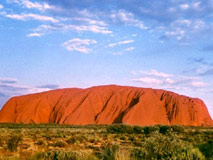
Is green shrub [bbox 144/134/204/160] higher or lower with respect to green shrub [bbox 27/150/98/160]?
→ higher

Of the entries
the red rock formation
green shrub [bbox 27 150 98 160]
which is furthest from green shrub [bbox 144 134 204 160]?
the red rock formation

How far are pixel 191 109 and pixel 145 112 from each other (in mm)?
12175

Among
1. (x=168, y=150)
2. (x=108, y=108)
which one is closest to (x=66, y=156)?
(x=168, y=150)

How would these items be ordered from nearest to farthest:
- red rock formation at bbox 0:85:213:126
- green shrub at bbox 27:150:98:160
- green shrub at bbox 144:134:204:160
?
green shrub at bbox 144:134:204:160
green shrub at bbox 27:150:98:160
red rock formation at bbox 0:85:213:126

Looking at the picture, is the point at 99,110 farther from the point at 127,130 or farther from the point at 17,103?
the point at 127,130

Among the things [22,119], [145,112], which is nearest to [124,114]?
[145,112]

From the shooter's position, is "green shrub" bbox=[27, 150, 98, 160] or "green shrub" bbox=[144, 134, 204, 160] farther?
"green shrub" bbox=[27, 150, 98, 160]

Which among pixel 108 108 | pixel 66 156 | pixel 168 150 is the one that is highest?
pixel 108 108

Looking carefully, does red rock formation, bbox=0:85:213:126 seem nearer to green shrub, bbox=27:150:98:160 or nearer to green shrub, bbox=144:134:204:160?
green shrub, bbox=27:150:98:160

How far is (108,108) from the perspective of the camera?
63562 millimetres

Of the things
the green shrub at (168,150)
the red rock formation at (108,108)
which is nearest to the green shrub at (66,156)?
the green shrub at (168,150)

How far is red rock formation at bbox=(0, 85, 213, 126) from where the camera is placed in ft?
201

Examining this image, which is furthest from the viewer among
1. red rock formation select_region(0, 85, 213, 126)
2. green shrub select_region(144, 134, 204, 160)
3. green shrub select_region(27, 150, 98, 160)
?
red rock formation select_region(0, 85, 213, 126)

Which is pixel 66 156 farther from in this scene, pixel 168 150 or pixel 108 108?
pixel 108 108
